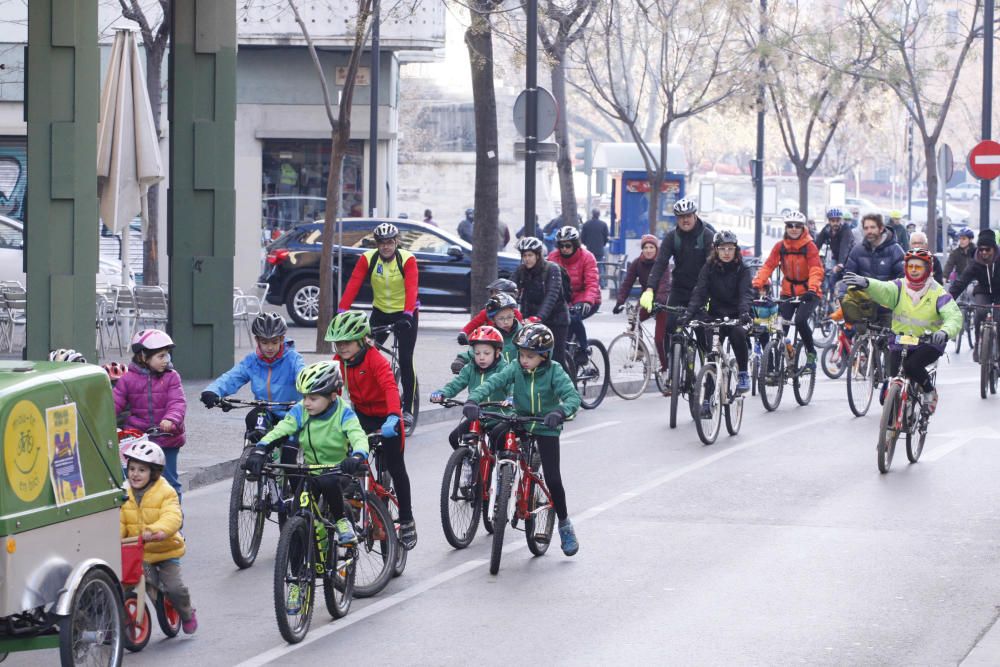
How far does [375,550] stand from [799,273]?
31.9ft

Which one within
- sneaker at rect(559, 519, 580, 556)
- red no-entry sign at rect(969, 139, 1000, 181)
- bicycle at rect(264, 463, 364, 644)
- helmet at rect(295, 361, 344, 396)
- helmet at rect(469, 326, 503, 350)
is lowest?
sneaker at rect(559, 519, 580, 556)

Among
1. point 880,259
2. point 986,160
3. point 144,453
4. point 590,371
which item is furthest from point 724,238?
point 986,160

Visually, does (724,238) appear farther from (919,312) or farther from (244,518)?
(244,518)

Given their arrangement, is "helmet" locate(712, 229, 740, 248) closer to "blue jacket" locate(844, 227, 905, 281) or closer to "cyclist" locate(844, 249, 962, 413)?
"cyclist" locate(844, 249, 962, 413)

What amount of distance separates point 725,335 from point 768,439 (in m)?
1.01

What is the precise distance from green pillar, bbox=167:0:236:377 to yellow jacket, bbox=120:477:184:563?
422 inches

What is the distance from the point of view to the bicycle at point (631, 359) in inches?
705

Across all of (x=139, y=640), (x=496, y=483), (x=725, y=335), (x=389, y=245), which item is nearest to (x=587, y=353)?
(x=725, y=335)

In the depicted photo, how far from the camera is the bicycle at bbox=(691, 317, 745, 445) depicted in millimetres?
14125

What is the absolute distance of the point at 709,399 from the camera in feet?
46.5

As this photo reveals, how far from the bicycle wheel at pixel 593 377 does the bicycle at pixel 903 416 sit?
4.20 meters

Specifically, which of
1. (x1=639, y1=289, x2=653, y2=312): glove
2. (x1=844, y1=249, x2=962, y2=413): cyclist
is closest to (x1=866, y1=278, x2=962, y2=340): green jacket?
(x1=844, y1=249, x2=962, y2=413): cyclist

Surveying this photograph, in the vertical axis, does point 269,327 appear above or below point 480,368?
above

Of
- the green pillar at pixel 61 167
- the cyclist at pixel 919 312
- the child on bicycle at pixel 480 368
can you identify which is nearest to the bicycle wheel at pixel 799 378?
the cyclist at pixel 919 312
